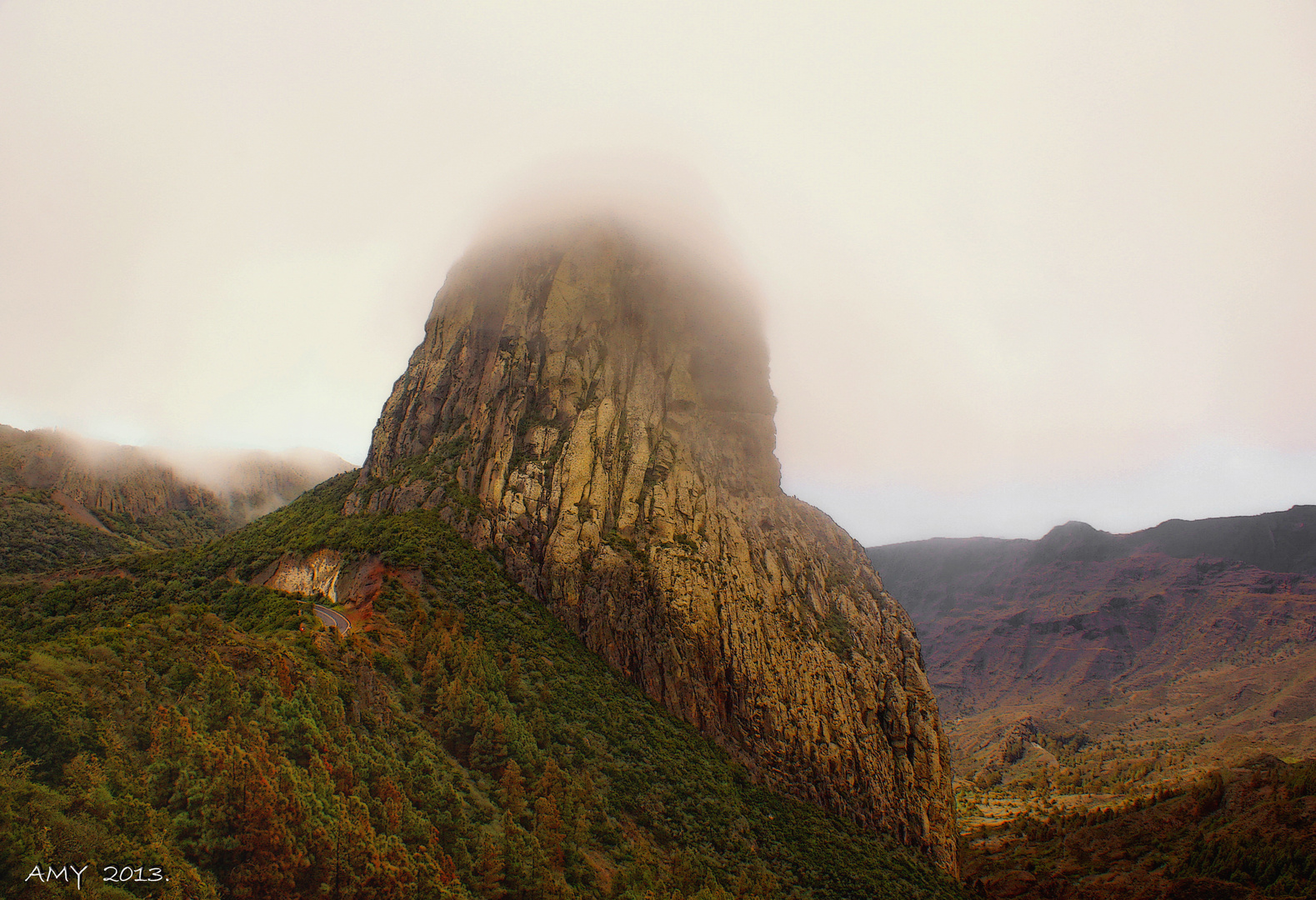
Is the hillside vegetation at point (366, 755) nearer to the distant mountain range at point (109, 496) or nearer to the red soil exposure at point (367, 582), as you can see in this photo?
the red soil exposure at point (367, 582)

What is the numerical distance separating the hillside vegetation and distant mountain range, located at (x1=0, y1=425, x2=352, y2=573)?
54.3 metres

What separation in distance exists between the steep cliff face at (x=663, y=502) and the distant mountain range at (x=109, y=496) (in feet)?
232

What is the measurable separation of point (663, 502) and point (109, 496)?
5470 inches

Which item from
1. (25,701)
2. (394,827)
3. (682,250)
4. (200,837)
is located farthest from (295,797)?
(682,250)

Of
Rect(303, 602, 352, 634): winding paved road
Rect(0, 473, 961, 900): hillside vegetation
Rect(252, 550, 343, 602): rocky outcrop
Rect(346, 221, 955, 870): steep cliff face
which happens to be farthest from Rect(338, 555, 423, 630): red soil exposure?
Rect(346, 221, 955, 870): steep cliff face

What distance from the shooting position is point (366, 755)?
2645cm

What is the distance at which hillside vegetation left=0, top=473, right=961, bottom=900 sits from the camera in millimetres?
17516

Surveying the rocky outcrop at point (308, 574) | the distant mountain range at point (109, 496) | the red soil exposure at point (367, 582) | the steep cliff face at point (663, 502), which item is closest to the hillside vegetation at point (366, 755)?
the red soil exposure at point (367, 582)

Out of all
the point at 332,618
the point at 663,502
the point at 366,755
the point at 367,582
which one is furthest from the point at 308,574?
the point at 663,502

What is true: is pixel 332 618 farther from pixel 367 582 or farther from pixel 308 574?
pixel 308 574

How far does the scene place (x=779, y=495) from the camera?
7938 cm

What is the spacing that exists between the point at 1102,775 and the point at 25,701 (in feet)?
585

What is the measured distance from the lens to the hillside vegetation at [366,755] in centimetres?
1752

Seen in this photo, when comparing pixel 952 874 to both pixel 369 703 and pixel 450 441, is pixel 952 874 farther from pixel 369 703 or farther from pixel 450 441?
pixel 450 441
